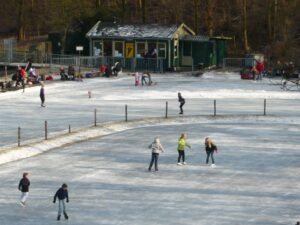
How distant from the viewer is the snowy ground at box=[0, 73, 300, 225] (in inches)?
838

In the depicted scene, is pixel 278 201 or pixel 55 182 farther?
pixel 55 182

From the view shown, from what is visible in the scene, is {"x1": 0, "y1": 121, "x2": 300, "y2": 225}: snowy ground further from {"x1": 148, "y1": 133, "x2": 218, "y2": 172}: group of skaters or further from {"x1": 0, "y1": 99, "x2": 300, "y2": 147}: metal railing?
{"x1": 0, "y1": 99, "x2": 300, "y2": 147}: metal railing

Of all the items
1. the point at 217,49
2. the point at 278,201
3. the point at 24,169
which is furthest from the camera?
the point at 217,49

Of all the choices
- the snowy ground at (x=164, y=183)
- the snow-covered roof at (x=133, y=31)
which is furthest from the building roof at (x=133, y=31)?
the snowy ground at (x=164, y=183)

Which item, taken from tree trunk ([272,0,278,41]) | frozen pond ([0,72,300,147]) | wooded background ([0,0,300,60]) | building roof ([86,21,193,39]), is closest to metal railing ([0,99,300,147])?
frozen pond ([0,72,300,147])

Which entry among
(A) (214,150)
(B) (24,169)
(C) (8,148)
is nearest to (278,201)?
(A) (214,150)

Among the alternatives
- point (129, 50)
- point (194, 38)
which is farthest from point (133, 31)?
point (194, 38)

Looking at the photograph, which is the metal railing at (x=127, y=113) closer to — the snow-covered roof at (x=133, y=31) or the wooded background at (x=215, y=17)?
the snow-covered roof at (x=133, y=31)

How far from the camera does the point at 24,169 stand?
88.9ft

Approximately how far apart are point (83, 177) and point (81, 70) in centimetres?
3554

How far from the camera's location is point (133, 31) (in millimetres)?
63750

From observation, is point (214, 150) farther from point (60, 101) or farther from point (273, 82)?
point (273, 82)

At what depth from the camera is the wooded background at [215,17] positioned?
68562 mm

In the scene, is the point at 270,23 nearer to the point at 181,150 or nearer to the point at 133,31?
the point at 133,31
